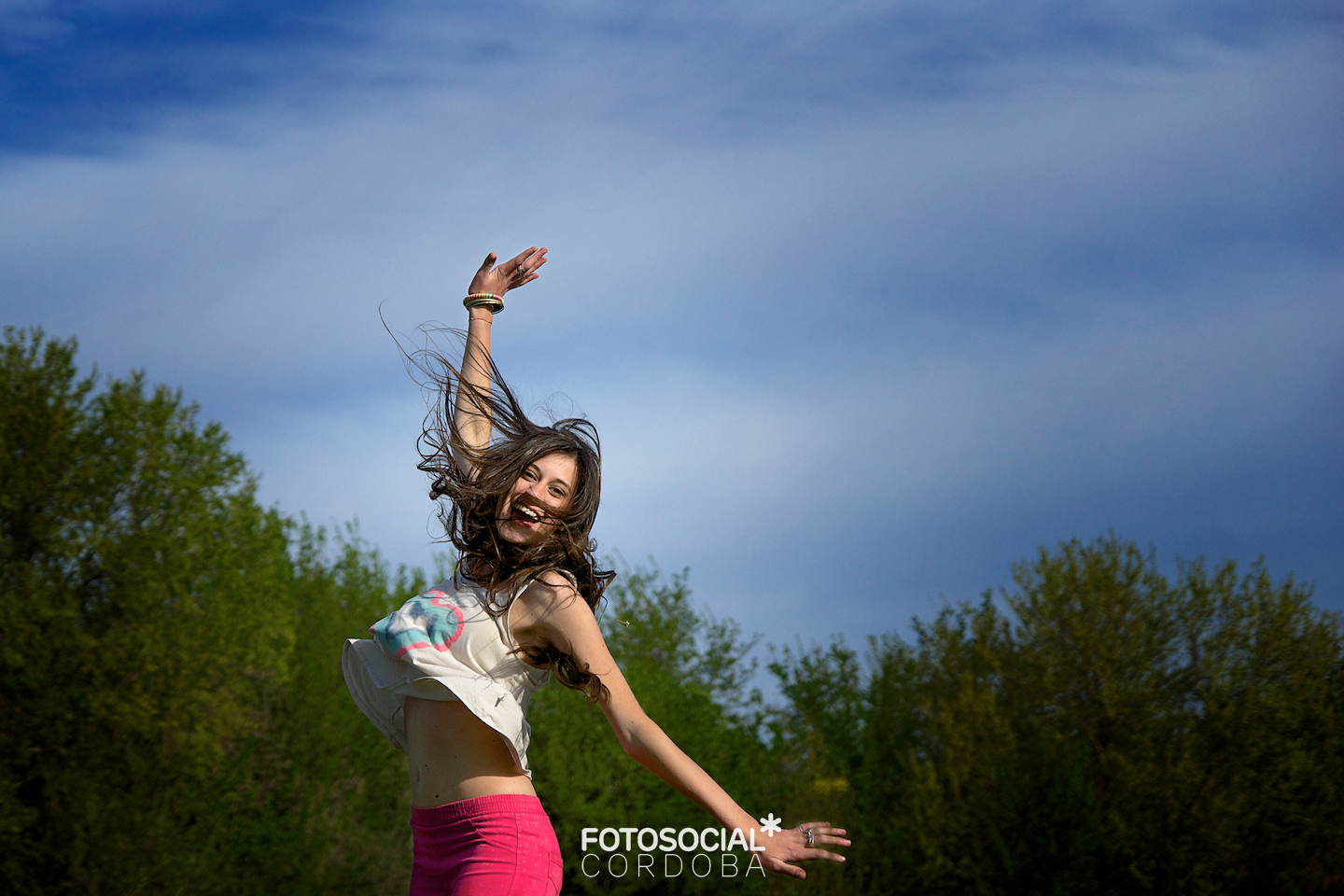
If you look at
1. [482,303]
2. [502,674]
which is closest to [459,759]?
[502,674]

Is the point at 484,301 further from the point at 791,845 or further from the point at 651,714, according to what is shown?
the point at 651,714

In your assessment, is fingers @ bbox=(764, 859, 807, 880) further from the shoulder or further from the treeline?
the treeline

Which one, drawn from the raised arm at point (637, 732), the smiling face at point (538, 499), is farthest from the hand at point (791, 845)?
the smiling face at point (538, 499)

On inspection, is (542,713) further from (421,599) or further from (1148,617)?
(421,599)

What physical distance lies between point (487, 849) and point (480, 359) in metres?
1.55

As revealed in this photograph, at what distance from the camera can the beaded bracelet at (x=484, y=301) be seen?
12.9ft

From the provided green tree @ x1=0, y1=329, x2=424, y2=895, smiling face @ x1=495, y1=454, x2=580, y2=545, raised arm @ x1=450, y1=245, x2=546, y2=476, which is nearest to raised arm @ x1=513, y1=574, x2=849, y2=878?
smiling face @ x1=495, y1=454, x2=580, y2=545

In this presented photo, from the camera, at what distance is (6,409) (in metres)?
23.9

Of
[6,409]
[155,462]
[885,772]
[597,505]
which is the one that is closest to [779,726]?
[885,772]

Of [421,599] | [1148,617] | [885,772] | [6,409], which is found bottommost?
[421,599]

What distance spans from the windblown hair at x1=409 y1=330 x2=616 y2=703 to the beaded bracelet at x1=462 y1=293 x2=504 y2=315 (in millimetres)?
390

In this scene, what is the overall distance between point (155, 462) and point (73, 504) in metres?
1.75

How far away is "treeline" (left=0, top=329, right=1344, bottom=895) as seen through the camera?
2280 centimetres

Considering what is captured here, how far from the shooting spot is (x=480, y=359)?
12.6 feet
